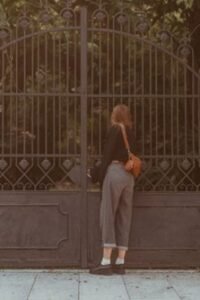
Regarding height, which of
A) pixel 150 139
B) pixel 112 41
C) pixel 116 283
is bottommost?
pixel 116 283

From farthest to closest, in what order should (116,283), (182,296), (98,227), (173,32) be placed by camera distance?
1. (173,32)
2. (98,227)
3. (116,283)
4. (182,296)

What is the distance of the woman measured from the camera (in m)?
8.72

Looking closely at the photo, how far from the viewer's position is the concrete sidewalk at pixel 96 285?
7.74 meters

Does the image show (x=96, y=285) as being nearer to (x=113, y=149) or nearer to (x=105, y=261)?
(x=105, y=261)

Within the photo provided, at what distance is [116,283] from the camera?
27.5ft

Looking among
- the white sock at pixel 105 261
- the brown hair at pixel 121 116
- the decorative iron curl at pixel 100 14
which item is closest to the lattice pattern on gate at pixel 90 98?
the decorative iron curl at pixel 100 14

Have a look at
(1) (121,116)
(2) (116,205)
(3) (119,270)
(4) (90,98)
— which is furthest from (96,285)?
(4) (90,98)

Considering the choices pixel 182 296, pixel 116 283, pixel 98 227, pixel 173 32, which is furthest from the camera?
pixel 173 32

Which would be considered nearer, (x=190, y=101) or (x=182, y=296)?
(x=182, y=296)

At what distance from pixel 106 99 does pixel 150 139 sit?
73 centimetres

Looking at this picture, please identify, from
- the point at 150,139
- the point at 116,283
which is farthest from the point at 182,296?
the point at 150,139

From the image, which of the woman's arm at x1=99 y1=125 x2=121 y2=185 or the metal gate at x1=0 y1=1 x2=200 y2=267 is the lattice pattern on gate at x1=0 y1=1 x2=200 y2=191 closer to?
the metal gate at x1=0 y1=1 x2=200 y2=267

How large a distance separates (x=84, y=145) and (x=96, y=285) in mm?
1774

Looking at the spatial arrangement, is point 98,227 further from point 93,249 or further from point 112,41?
point 112,41
